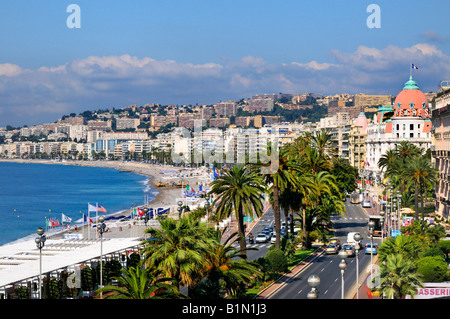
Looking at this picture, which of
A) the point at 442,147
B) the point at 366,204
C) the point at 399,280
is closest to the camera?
the point at 399,280

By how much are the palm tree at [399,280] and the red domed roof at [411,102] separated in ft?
275

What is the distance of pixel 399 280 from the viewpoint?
2717cm

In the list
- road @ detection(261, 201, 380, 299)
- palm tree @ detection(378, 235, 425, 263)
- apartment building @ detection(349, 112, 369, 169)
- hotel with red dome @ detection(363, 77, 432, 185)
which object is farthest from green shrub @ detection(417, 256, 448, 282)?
apartment building @ detection(349, 112, 369, 169)

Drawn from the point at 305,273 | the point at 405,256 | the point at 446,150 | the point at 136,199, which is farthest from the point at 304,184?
the point at 136,199

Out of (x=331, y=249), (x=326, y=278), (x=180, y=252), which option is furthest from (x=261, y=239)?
(x=180, y=252)

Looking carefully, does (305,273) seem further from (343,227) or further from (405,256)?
(343,227)

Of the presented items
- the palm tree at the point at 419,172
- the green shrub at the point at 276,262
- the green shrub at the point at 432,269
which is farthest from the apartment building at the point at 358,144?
the green shrub at the point at 432,269

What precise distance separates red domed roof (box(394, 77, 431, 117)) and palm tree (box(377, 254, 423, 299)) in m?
83.9

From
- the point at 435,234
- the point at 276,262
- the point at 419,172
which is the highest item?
the point at 419,172

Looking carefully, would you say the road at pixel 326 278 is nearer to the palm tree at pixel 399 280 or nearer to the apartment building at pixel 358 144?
the palm tree at pixel 399 280

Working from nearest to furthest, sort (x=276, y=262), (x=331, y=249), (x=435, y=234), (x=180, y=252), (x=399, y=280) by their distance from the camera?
1. (x=180, y=252)
2. (x=399, y=280)
3. (x=276, y=262)
4. (x=435, y=234)
5. (x=331, y=249)

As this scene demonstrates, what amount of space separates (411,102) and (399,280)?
8516 centimetres

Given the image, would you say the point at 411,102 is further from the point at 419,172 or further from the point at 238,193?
the point at 238,193

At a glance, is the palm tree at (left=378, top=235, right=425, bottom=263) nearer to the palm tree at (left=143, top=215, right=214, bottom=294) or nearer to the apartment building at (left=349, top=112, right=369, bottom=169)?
the palm tree at (left=143, top=215, right=214, bottom=294)
